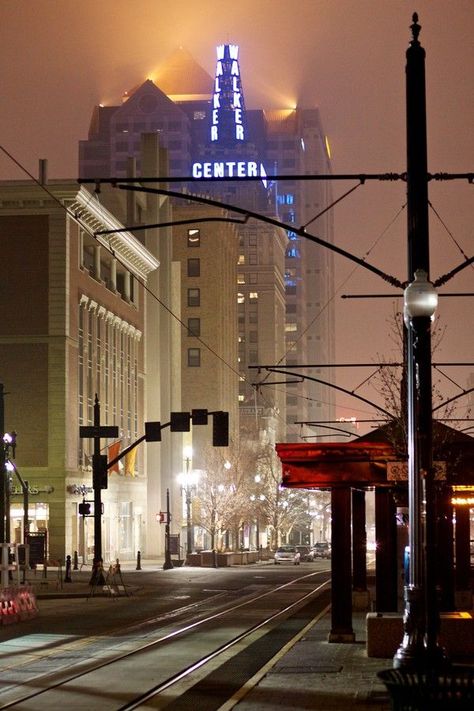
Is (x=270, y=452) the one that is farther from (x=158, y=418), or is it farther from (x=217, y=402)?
(x=158, y=418)

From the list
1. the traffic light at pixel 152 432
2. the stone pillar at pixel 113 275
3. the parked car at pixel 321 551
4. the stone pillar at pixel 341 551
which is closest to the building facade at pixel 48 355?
the stone pillar at pixel 113 275

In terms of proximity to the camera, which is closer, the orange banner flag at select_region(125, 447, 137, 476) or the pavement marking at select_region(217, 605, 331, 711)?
the pavement marking at select_region(217, 605, 331, 711)

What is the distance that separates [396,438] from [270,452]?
10140cm

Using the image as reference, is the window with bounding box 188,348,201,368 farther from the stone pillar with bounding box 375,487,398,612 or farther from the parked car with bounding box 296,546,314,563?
the stone pillar with bounding box 375,487,398,612

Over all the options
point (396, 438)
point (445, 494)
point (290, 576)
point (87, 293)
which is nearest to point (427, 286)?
point (396, 438)

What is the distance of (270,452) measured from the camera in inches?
4919

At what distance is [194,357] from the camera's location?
5295 inches

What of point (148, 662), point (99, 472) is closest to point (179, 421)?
point (99, 472)

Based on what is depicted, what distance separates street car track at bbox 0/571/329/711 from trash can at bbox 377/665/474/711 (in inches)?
302

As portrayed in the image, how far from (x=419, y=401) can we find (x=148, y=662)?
10481mm

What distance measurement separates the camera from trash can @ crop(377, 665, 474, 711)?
9.12 m

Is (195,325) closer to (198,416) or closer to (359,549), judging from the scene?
(198,416)

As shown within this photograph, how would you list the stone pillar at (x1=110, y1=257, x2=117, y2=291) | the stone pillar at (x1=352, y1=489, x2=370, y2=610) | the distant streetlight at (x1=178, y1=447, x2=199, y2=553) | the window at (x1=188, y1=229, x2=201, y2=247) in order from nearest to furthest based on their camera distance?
the stone pillar at (x1=352, y1=489, x2=370, y2=610) < the distant streetlight at (x1=178, y1=447, x2=199, y2=553) < the stone pillar at (x1=110, y1=257, x2=117, y2=291) < the window at (x1=188, y1=229, x2=201, y2=247)

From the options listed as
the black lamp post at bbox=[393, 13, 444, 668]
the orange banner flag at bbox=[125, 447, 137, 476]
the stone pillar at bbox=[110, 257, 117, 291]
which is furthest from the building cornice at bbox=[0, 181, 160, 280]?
the black lamp post at bbox=[393, 13, 444, 668]
